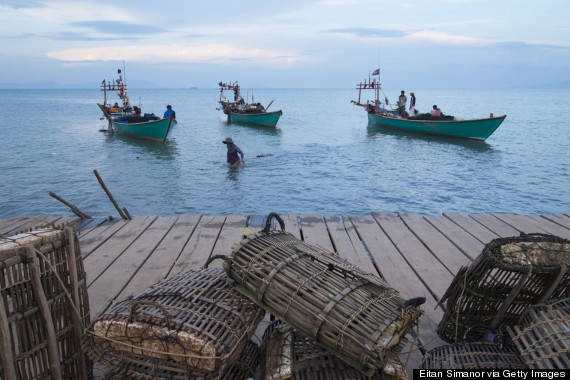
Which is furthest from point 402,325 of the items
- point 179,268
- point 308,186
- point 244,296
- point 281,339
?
point 308,186

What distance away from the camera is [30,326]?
1.93m

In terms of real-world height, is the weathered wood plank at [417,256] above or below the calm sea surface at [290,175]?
above

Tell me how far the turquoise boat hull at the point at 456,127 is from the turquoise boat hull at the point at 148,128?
14587 millimetres

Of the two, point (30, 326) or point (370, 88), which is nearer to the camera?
point (30, 326)

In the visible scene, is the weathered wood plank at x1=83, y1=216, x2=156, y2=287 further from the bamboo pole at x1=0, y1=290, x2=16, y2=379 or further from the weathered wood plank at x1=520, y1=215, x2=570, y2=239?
the weathered wood plank at x1=520, y1=215, x2=570, y2=239

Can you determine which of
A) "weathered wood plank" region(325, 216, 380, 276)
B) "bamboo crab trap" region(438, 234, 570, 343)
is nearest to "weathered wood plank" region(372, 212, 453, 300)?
"weathered wood plank" region(325, 216, 380, 276)

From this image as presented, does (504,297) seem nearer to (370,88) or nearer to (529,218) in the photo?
(529,218)

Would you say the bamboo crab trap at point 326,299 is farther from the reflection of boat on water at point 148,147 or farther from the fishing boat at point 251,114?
the fishing boat at point 251,114

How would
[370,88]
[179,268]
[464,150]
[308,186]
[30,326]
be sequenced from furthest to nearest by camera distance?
[370,88], [464,150], [308,186], [179,268], [30,326]

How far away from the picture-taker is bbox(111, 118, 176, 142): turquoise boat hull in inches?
861

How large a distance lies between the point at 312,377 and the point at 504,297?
138cm

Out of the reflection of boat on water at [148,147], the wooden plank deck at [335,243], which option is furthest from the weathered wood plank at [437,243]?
the reflection of boat on water at [148,147]

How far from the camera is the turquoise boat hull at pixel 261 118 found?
3022 centimetres

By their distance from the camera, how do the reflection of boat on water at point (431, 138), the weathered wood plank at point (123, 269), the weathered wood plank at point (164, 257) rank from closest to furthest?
the weathered wood plank at point (123, 269), the weathered wood plank at point (164, 257), the reflection of boat on water at point (431, 138)
